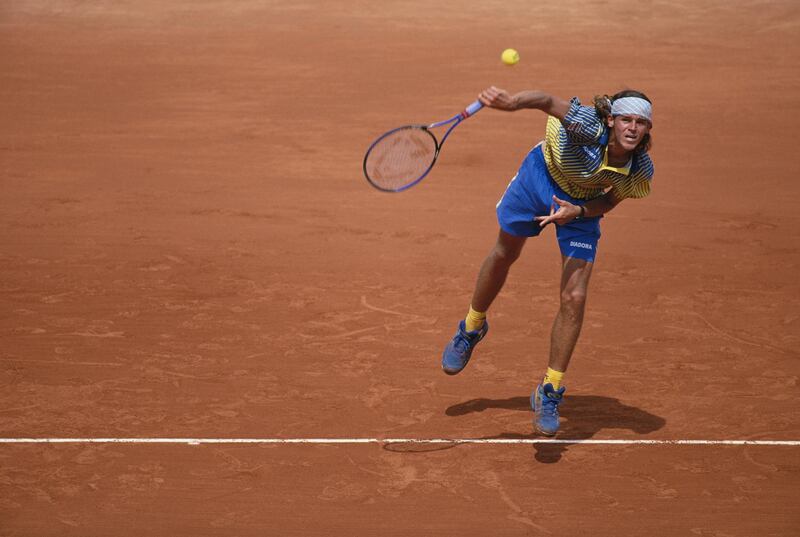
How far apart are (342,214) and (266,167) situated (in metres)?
1.78

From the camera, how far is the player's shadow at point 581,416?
6.24 metres

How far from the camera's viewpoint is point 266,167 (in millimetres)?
11766

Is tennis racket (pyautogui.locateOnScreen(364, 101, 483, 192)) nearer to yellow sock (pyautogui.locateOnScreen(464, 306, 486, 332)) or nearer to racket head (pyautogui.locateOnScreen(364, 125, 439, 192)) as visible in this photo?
racket head (pyautogui.locateOnScreen(364, 125, 439, 192))

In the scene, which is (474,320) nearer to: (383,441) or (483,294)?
(483,294)

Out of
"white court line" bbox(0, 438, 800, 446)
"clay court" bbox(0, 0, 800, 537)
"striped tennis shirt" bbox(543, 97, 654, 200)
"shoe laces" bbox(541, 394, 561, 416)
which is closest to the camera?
"clay court" bbox(0, 0, 800, 537)

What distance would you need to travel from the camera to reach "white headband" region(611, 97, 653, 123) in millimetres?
5609

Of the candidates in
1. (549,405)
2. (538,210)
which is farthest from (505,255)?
(549,405)

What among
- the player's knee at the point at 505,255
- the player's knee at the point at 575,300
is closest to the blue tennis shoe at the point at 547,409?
the player's knee at the point at 575,300

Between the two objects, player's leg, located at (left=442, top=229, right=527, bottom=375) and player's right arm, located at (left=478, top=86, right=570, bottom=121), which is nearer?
player's right arm, located at (left=478, top=86, right=570, bottom=121)

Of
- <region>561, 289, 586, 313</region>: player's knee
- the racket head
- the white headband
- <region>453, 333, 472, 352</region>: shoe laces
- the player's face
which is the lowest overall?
<region>453, 333, 472, 352</region>: shoe laces

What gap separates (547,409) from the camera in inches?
233

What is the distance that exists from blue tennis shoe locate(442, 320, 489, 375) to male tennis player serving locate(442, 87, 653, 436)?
0.44 metres

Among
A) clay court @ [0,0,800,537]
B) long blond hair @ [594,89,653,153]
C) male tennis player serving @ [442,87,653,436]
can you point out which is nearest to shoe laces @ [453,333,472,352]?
clay court @ [0,0,800,537]

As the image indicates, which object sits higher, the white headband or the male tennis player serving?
the white headband
